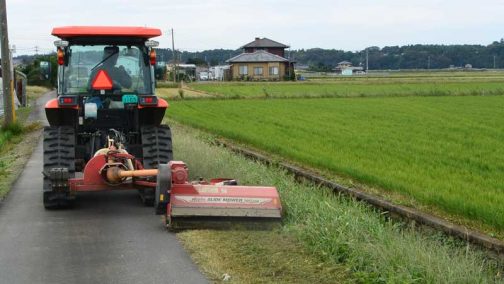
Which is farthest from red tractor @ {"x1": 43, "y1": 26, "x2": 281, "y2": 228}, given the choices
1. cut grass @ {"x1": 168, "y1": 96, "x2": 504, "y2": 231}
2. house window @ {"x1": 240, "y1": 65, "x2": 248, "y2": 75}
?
house window @ {"x1": 240, "y1": 65, "x2": 248, "y2": 75}

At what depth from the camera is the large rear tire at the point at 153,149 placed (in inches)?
376

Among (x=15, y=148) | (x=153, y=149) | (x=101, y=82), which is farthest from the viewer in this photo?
(x=15, y=148)

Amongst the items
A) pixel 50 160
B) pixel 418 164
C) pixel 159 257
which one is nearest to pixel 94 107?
pixel 50 160

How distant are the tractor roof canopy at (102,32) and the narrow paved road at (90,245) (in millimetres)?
2376

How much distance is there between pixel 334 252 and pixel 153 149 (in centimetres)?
408

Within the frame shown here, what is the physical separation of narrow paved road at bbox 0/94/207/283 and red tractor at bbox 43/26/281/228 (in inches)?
16.2

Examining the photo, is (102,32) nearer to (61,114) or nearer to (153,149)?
(61,114)

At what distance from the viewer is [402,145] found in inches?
599

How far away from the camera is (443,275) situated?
Answer: 5.25 meters

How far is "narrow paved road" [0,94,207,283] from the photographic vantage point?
6.27m

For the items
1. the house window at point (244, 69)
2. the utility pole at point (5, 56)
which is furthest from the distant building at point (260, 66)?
the utility pole at point (5, 56)

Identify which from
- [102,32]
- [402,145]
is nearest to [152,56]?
[102,32]

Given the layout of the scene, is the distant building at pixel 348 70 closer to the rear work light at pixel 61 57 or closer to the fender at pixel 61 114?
the rear work light at pixel 61 57

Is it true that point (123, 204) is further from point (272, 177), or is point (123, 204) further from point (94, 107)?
point (272, 177)
